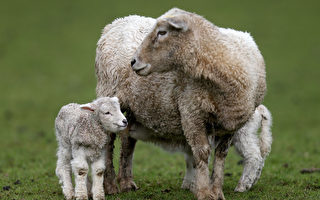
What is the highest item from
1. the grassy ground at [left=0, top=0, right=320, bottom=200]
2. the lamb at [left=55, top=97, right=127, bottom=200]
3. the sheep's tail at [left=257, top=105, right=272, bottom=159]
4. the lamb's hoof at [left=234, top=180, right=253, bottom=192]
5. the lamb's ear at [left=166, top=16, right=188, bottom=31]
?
the lamb's ear at [left=166, top=16, right=188, bottom=31]

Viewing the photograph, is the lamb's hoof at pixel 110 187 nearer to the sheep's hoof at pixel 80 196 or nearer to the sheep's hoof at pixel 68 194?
the sheep's hoof at pixel 68 194

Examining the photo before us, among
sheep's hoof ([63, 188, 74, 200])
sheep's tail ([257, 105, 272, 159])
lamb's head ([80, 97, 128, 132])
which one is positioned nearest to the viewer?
lamb's head ([80, 97, 128, 132])

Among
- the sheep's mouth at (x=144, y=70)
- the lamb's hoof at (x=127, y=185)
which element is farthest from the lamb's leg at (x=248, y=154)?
the sheep's mouth at (x=144, y=70)

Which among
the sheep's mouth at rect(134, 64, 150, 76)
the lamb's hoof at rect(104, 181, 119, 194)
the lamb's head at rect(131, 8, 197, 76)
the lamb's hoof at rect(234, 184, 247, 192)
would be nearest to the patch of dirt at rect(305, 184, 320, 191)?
the lamb's hoof at rect(234, 184, 247, 192)

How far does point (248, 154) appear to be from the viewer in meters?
8.90

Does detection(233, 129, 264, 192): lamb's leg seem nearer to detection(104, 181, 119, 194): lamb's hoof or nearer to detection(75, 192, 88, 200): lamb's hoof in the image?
detection(104, 181, 119, 194): lamb's hoof

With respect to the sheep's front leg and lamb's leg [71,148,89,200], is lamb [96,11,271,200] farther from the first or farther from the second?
lamb's leg [71,148,89,200]

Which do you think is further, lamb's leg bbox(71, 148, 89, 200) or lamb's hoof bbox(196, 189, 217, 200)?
lamb's hoof bbox(196, 189, 217, 200)

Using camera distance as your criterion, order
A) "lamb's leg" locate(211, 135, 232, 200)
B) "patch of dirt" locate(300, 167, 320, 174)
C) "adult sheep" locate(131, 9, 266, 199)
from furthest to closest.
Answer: "patch of dirt" locate(300, 167, 320, 174)
"lamb's leg" locate(211, 135, 232, 200)
"adult sheep" locate(131, 9, 266, 199)

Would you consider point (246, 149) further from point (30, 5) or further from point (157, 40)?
point (30, 5)

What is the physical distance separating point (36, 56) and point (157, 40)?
21.0 m

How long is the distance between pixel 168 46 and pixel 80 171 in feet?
6.67

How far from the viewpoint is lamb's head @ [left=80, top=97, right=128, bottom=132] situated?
24.0 ft

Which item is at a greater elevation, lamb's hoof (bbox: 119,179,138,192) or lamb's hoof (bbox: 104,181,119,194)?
lamb's hoof (bbox: 104,181,119,194)
